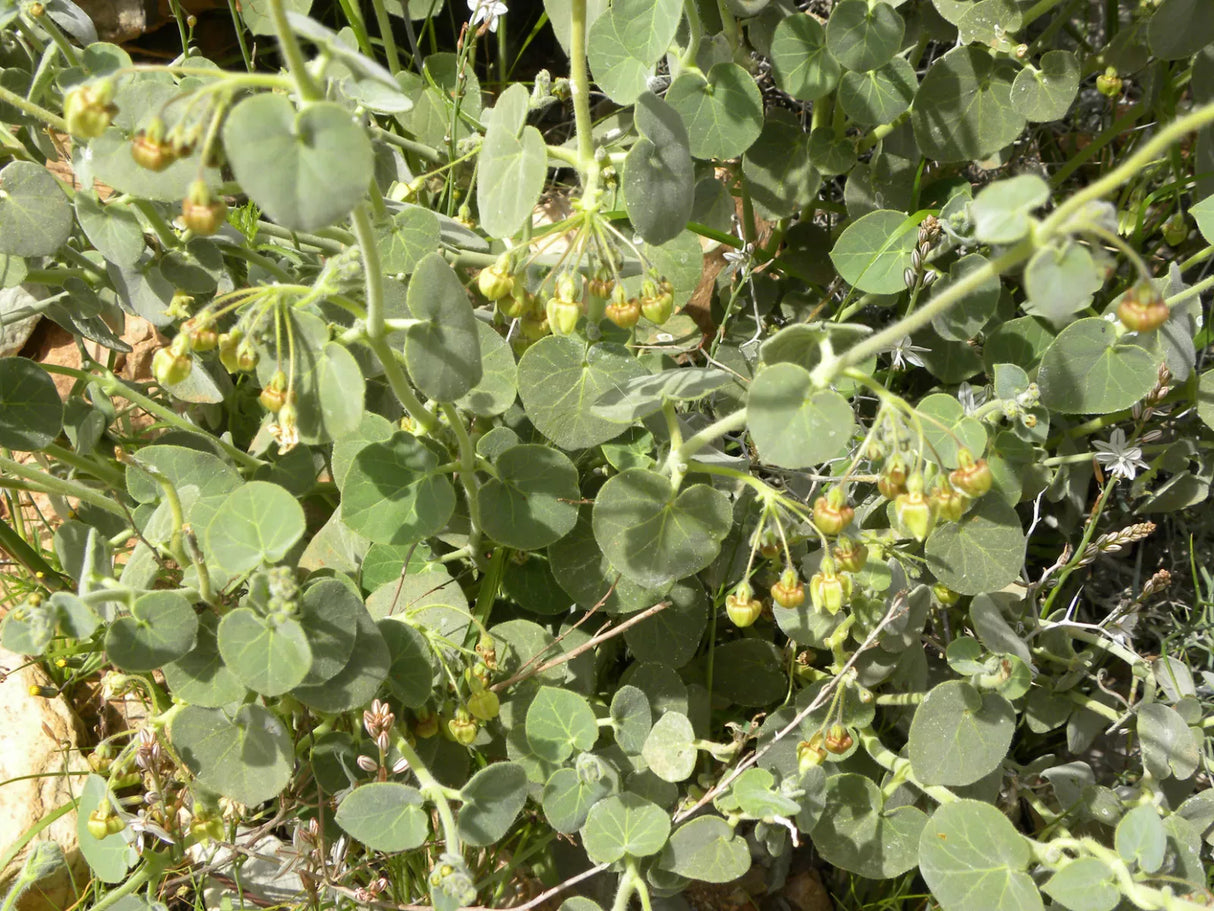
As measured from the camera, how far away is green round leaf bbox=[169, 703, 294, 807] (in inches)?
75.4

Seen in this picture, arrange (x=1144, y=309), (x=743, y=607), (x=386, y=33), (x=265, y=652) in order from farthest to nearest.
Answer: (x=386, y=33) → (x=743, y=607) → (x=265, y=652) → (x=1144, y=309)

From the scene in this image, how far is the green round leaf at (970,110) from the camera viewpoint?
2.42 m

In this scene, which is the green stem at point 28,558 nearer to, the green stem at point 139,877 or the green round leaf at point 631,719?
the green stem at point 139,877

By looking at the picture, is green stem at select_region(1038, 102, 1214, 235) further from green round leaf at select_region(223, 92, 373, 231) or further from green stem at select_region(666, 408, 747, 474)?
green round leaf at select_region(223, 92, 373, 231)

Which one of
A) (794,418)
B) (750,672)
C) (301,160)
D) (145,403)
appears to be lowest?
(750,672)

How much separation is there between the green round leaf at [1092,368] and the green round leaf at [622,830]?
1.23 m

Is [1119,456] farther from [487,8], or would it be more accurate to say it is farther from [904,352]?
[487,8]

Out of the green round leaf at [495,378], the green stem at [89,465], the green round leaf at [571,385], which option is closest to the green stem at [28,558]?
the green stem at [89,465]

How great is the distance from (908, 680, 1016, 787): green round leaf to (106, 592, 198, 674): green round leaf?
1.43 metres

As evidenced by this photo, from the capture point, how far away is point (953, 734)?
202cm

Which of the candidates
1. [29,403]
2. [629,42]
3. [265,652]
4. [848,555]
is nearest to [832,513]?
[848,555]

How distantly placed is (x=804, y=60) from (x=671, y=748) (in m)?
1.63

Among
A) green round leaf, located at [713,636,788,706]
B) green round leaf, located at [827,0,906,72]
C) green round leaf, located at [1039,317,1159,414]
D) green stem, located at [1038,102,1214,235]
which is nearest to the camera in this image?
green stem, located at [1038,102,1214,235]

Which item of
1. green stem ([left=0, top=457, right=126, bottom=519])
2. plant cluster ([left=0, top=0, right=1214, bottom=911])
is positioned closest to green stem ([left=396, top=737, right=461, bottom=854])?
plant cluster ([left=0, top=0, right=1214, bottom=911])
